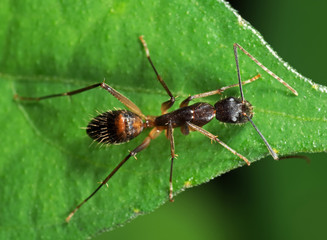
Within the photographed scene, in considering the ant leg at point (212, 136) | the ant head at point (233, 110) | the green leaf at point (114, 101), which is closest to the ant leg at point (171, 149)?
the green leaf at point (114, 101)

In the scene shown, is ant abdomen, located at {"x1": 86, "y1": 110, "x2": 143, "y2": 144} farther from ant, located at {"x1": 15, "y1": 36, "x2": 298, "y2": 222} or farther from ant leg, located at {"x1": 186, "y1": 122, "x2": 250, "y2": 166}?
ant leg, located at {"x1": 186, "y1": 122, "x2": 250, "y2": 166}

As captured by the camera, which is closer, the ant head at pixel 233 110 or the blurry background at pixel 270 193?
the ant head at pixel 233 110

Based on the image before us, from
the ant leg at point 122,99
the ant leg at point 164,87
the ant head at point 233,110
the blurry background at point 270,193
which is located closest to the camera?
the ant leg at point 164,87

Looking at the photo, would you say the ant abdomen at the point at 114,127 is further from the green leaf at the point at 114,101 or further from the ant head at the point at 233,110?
the ant head at the point at 233,110

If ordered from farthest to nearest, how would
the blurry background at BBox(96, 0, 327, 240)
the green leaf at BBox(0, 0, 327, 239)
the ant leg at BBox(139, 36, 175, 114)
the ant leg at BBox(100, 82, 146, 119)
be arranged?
1. the blurry background at BBox(96, 0, 327, 240)
2. the ant leg at BBox(100, 82, 146, 119)
3. the ant leg at BBox(139, 36, 175, 114)
4. the green leaf at BBox(0, 0, 327, 239)

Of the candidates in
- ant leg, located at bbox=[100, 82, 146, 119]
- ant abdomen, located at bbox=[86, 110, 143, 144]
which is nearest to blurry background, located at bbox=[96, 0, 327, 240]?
ant abdomen, located at bbox=[86, 110, 143, 144]

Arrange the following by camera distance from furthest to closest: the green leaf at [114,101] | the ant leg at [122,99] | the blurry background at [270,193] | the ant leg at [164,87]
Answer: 1. the blurry background at [270,193]
2. the ant leg at [122,99]
3. the ant leg at [164,87]
4. the green leaf at [114,101]

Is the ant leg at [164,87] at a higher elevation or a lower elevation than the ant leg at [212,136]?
higher
